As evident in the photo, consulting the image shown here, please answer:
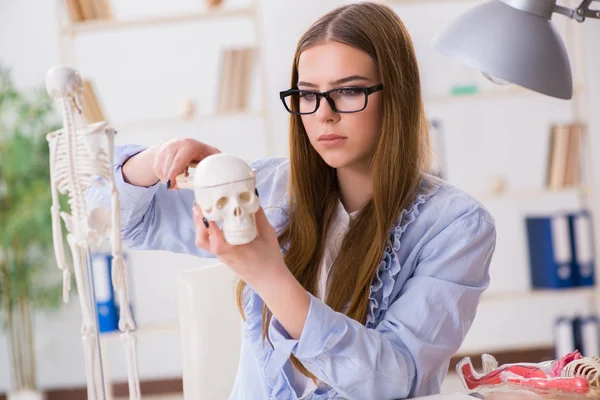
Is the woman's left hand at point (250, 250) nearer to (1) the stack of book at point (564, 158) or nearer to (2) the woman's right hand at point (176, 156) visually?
(2) the woman's right hand at point (176, 156)

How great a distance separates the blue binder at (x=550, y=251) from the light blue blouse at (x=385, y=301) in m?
2.41

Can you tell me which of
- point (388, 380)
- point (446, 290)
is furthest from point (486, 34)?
point (388, 380)

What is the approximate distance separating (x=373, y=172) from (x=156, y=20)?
259cm

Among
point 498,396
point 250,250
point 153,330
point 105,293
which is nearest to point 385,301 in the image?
point 498,396

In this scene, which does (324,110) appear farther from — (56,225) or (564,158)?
(564,158)

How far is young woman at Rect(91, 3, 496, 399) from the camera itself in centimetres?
123

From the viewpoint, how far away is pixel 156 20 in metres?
3.83

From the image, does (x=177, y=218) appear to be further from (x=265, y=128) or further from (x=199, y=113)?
(x=199, y=113)

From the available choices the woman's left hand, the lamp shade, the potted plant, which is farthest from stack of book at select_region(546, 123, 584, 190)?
the woman's left hand

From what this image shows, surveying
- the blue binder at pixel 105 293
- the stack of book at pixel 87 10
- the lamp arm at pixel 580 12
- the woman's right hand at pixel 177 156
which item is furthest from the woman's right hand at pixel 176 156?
the stack of book at pixel 87 10

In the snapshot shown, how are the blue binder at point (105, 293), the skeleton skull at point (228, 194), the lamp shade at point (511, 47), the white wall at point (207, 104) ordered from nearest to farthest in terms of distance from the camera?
1. the skeleton skull at point (228, 194)
2. the lamp shade at point (511, 47)
3. the blue binder at point (105, 293)
4. the white wall at point (207, 104)

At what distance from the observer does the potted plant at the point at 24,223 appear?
375 cm

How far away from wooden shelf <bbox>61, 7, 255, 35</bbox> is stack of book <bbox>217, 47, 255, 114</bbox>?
0.17m

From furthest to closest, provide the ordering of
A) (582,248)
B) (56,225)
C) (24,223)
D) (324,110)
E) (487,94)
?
(487,94)
(582,248)
(24,223)
(324,110)
(56,225)
